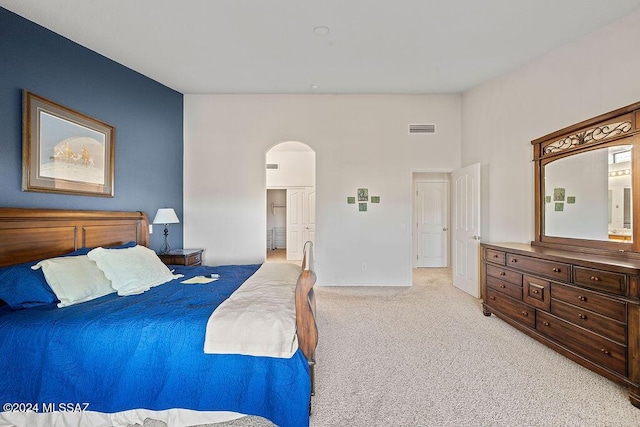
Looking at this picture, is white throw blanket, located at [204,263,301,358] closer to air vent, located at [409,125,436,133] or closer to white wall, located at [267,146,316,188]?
air vent, located at [409,125,436,133]

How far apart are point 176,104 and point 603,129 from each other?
18.2ft

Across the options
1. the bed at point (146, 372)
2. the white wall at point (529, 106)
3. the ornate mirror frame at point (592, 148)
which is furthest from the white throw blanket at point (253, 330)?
the white wall at point (529, 106)

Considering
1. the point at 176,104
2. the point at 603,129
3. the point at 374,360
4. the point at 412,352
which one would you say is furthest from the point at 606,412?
the point at 176,104

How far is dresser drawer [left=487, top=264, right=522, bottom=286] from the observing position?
3160 millimetres

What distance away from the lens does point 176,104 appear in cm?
474

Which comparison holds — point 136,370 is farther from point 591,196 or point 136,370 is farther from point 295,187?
point 295,187

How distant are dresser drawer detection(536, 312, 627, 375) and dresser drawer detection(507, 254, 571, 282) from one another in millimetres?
391

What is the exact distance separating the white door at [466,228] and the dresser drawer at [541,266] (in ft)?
3.89

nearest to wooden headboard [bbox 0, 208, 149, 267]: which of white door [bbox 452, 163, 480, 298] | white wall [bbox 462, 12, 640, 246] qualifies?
white door [bbox 452, 163, 480, 298]

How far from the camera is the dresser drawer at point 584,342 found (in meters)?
2.15

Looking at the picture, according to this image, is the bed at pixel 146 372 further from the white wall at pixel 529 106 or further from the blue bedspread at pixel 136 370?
the white wall at pixel 529 106

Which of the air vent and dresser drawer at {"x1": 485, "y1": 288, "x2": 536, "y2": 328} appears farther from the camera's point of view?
the air vent

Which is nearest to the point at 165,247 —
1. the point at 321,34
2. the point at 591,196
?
the point at 321,34

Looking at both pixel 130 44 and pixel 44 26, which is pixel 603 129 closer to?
pixel 130 44
